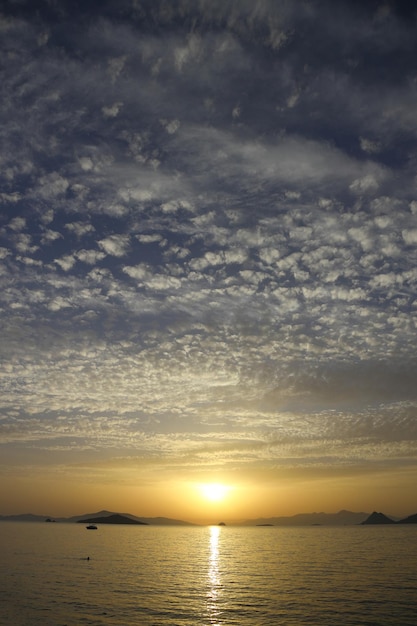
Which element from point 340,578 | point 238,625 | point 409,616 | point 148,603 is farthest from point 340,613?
point 340,578

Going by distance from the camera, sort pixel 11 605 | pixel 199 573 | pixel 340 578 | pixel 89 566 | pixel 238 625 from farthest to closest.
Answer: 1. pixel 89 566
2. pixel 199 573
3. pixel 340 578
4. pixel 11 605
5. pixel 238 625

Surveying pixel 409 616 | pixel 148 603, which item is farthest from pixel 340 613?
pixel 148 603

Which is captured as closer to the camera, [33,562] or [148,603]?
[148,603]

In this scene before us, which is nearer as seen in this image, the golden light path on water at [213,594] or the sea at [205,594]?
the sea at [205,594]

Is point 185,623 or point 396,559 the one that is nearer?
point 185,623

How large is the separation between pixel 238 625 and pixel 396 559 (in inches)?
3653

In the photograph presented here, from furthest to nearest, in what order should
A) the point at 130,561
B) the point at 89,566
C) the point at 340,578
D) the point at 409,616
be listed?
the point at 130,561 → the point at 89,566 → the point at 340,578 → the point at 409,616

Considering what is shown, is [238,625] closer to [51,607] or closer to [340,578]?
[51,607]

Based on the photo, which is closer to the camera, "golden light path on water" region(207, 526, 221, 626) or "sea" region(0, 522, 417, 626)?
"sea" region(0, 522, 417, 626)

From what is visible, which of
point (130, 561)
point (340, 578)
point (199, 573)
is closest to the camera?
point (340, 578)

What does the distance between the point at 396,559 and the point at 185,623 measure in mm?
94972

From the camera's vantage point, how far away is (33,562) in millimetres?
112000

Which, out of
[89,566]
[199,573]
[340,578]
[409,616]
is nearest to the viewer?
[409,616]

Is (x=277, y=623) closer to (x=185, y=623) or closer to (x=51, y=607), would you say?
(x=185, y=623)
